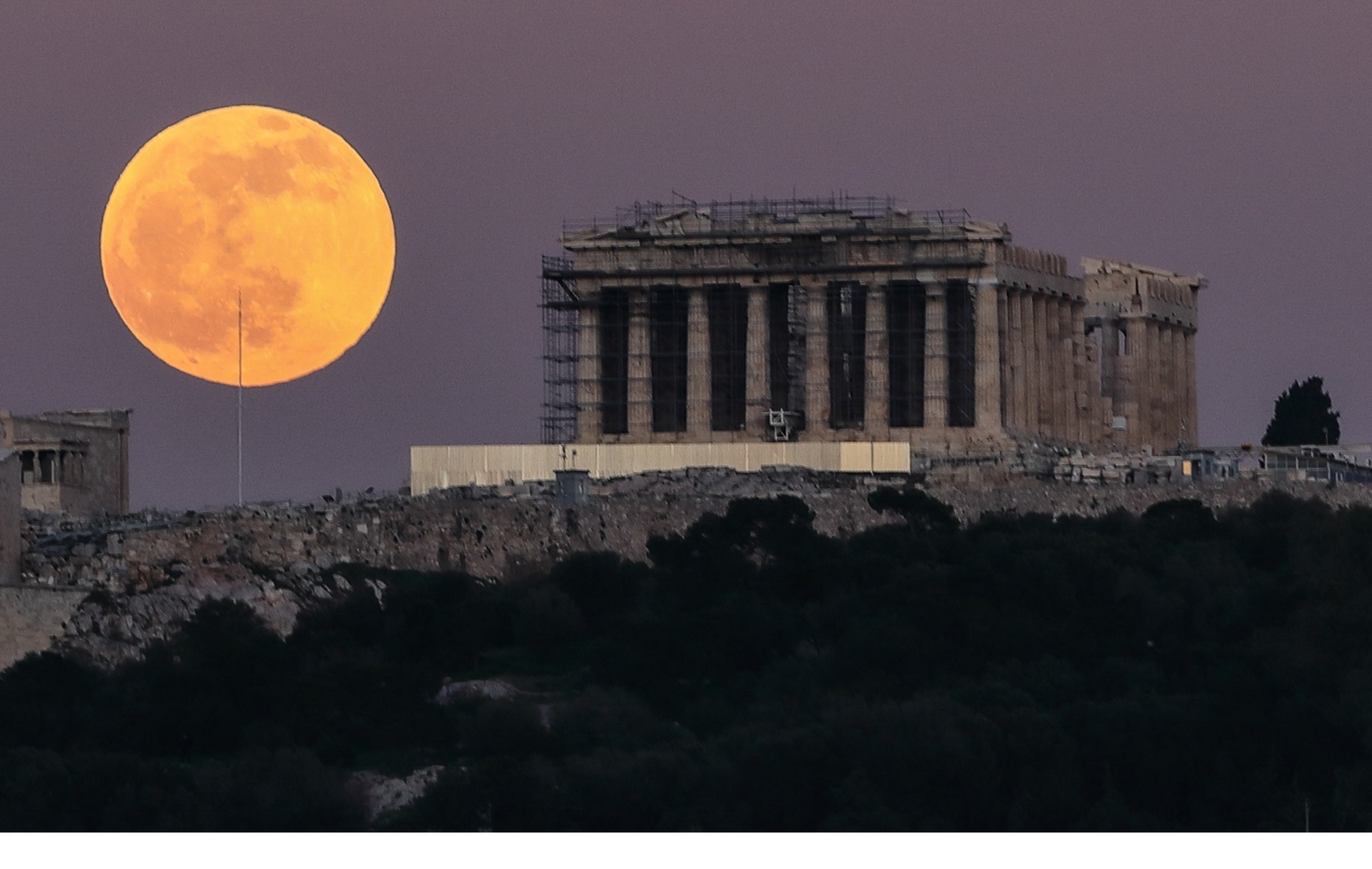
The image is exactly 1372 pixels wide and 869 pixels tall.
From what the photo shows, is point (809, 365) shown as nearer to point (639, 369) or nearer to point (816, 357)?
point (816, 357)

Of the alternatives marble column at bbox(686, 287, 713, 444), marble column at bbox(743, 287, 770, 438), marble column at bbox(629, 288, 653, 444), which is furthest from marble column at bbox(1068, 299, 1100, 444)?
marble column at bbox(629, 288, 653, 444)

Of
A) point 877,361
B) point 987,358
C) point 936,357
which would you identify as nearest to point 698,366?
point 877,361

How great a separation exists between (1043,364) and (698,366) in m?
8.44

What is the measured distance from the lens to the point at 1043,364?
332 ft

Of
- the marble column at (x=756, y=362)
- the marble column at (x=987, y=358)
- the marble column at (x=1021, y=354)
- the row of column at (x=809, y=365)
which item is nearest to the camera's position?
the marble column at (x=987, y=358)

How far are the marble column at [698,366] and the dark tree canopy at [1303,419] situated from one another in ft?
62.7

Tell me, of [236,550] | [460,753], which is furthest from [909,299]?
[460,753]

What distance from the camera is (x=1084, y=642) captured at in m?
74.6

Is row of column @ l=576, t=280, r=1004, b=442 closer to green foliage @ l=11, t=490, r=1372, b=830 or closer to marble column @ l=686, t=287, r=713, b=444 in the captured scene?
marble column @ l=686, t=287, r=713, b=444

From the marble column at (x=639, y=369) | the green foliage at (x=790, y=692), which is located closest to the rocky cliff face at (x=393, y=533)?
the green foliage at (x=790, y=692)

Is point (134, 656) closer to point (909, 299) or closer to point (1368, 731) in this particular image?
point (1368, 731)

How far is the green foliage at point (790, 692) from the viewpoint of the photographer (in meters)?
61.0

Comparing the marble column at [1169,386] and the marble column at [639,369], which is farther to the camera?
the marble column at [1169,386]

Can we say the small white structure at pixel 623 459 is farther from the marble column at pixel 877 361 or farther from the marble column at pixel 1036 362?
the marble column at pixel 1036 362
